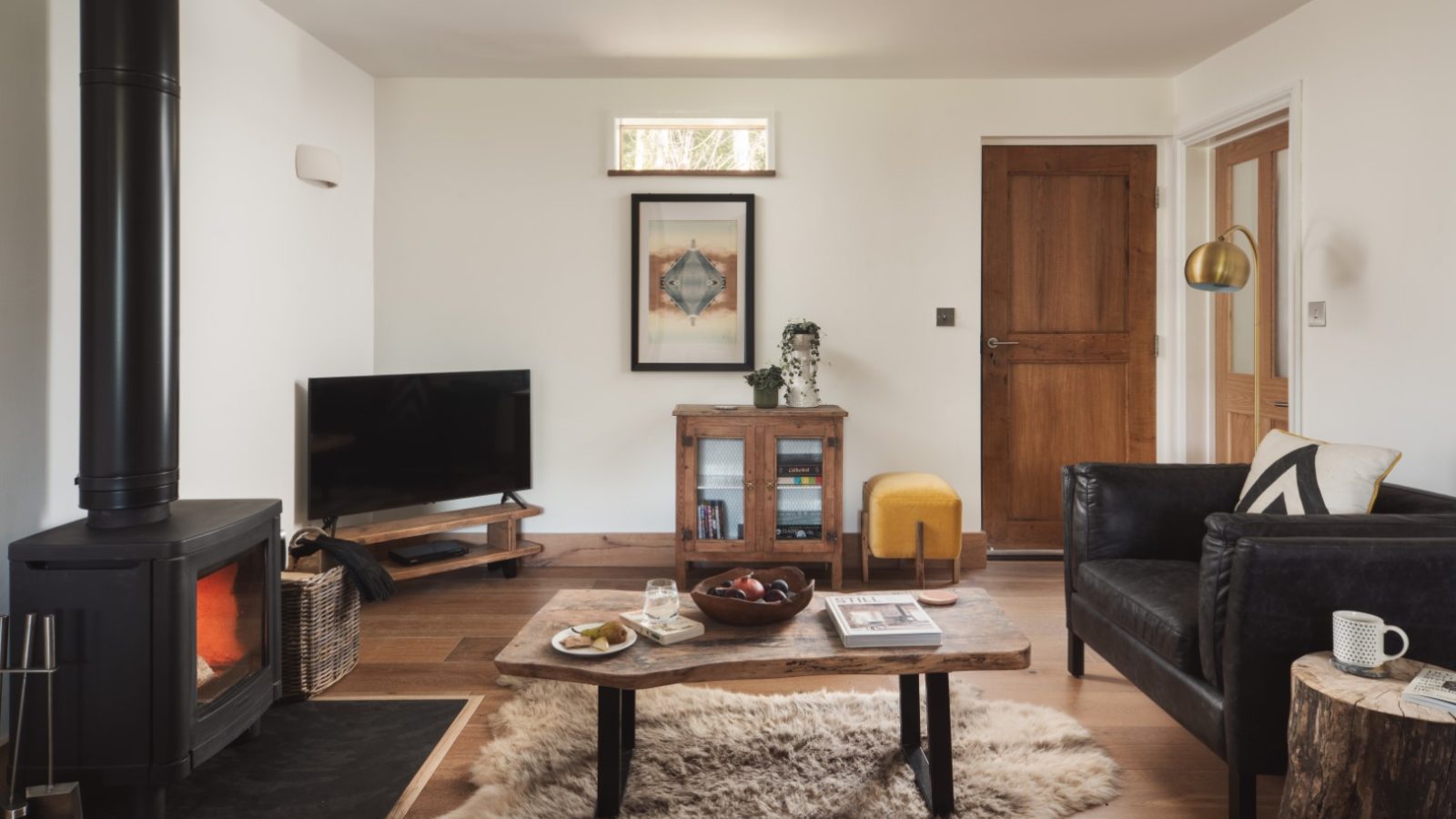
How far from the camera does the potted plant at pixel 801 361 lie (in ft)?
14.4

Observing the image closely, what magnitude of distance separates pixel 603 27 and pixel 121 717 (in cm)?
298

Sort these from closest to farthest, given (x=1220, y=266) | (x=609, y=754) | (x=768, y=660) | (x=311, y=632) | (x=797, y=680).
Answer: (x=768, y=660)
(x=609, y=754)
(x=311, y=632)
(x=797, y=680)
(x=1220, y=266)

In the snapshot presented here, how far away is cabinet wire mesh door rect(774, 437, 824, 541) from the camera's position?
4133 millimetres

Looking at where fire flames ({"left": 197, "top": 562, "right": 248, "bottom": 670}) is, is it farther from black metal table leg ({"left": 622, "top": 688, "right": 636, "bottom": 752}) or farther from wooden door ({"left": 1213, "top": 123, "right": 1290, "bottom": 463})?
wooden door ({"left": 1213, "top": 123, "right": 1290, "bottom": 463})

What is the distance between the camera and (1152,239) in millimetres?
4555

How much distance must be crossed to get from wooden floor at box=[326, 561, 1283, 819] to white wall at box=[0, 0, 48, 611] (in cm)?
109

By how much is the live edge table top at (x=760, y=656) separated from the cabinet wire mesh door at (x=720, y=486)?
6.51ft

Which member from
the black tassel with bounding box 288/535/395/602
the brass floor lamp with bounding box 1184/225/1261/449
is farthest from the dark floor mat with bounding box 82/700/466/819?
the brass floor lamp with bounding box 1184/225/1261/449

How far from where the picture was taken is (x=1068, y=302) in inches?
181

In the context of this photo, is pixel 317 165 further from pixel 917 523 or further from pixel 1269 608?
pixel 1269 608

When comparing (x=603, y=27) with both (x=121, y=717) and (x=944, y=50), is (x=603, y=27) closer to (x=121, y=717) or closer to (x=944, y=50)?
(x=944, y=50)

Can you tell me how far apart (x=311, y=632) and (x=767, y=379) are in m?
2.21

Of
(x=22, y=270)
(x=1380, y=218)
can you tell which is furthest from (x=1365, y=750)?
(x=22, y=270)

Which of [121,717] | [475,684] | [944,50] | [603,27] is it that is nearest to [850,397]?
[944,50]
